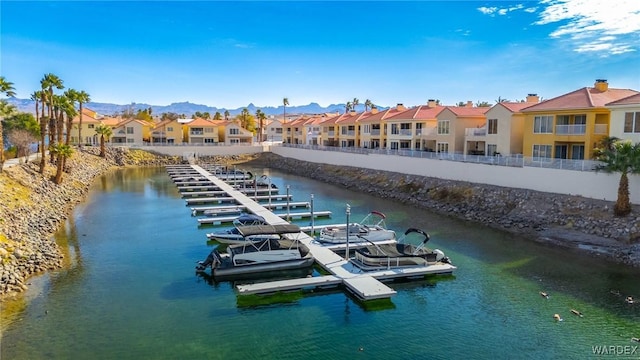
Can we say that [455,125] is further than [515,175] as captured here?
Yes

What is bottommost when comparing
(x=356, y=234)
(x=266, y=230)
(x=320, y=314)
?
(x=320, y=314)

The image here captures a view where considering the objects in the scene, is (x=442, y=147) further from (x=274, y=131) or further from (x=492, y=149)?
(x=274, y=131)

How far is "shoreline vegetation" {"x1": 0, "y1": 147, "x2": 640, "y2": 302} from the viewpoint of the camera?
24.0 meters

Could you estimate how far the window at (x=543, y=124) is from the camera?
39.2 m

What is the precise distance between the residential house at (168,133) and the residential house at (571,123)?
237 feet

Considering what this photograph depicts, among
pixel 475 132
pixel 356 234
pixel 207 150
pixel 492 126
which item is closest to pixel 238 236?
pixel 356 234

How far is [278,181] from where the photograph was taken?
6322 cm

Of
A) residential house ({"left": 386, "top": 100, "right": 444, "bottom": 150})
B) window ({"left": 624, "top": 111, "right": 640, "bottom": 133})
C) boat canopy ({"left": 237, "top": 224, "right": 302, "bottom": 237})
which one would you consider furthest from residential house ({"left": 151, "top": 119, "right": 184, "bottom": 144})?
window ({"left": 624, "top": 111, "right": 640, "bottom": 133})

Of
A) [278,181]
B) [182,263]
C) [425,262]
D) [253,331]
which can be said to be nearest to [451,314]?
[425,262]

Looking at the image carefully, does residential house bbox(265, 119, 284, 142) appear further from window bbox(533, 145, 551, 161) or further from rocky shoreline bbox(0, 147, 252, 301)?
window bbox(533, 145, 551, 161)

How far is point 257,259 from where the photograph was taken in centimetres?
2369

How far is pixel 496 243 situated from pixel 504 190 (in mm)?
9566

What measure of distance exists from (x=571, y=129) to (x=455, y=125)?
1592cm

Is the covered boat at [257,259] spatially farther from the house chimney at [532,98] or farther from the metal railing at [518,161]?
the house chimney at [532,98]
